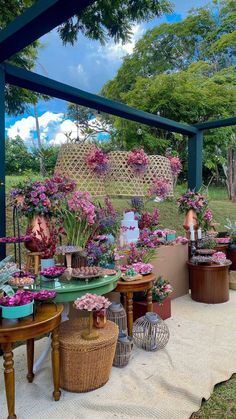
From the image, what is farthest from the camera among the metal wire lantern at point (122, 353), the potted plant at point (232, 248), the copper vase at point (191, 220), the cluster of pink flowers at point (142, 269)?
the potted plant at point (232, 248)

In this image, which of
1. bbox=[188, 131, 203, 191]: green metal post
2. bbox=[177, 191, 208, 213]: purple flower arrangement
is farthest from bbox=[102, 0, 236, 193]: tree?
bbox=[177, 191, 208, 213]: purple flower arrangement

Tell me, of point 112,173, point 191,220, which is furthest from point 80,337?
point 191,220

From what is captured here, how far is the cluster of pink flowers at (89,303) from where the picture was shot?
1941 mm

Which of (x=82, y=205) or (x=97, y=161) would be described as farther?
(x=97, y=161)

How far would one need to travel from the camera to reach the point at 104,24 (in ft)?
14.6

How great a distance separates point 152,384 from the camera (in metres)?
2.13

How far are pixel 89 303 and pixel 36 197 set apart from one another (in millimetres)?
864

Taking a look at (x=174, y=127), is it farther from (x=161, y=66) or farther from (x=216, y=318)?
(x=161, y=66)

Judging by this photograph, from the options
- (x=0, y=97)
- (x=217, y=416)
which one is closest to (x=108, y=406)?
(x=217, y=416)

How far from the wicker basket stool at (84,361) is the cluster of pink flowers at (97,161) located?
1.48m

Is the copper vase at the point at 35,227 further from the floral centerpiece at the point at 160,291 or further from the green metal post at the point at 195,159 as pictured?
the green metal post at the point at 195,159

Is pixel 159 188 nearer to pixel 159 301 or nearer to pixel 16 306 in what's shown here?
pixel 159 301

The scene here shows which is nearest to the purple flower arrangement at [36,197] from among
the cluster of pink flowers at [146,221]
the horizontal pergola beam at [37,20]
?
the horizontal pergola beam at [37,20]

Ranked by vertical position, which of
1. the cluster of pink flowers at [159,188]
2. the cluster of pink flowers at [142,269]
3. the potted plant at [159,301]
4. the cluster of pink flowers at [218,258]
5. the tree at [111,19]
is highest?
the tree at [111,19]
